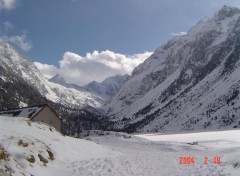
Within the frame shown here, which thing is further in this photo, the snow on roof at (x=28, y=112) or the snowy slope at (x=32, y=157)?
the snow on roof at (x=28, y=112)

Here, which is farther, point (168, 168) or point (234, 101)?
point (234, 101)

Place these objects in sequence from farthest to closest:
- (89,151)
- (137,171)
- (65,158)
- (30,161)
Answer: (89,151)
(65,158)
(137,171)
(30,161)

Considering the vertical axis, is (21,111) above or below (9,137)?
above

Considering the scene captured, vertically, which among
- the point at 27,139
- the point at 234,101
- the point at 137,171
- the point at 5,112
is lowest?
the point at 137,171

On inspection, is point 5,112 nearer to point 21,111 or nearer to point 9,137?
Answer: point 21,111

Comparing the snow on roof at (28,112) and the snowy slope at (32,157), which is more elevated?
the snow on roof at (28,112)

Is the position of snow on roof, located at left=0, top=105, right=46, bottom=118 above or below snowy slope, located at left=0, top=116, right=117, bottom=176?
above

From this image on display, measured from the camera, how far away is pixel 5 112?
76312 mm

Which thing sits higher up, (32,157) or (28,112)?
(28,112)

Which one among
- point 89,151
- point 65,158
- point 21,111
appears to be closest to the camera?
point 65,158

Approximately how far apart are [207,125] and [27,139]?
175936mm

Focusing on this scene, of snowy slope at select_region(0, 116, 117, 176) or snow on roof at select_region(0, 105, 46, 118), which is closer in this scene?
snowy slope at select_region(0, 116, 117, 176)

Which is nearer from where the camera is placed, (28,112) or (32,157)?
(32,157)

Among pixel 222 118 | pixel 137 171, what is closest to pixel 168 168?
pixel 137 171
